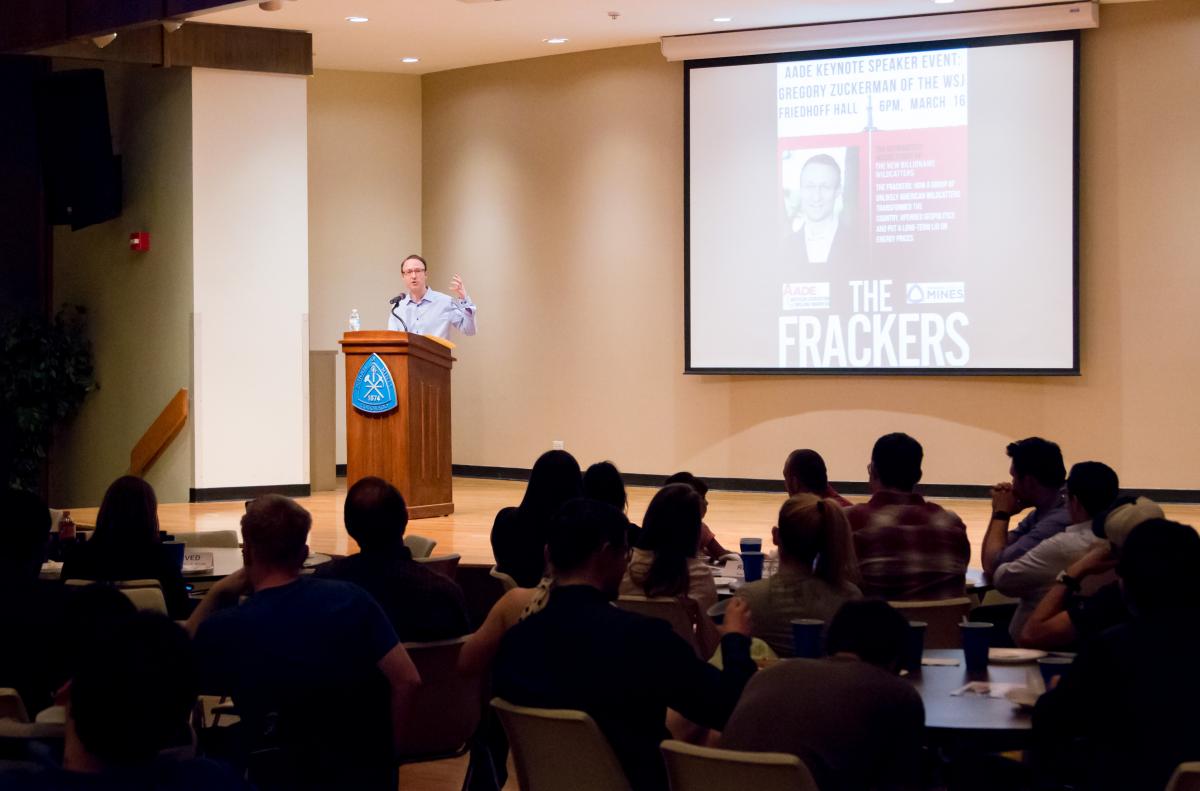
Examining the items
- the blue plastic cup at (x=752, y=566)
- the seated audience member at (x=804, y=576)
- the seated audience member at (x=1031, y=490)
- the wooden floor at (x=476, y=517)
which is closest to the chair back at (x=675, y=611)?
the seated audience member at (x=804, y=576)

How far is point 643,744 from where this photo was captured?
288 cm

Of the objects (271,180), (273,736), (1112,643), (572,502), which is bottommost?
(273,736)

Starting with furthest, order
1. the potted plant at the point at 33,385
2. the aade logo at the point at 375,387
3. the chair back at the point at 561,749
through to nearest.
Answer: the potted plant at the point at 33,385 → the aade logo at the point at 375,387 → the chair back at the point at 561,749

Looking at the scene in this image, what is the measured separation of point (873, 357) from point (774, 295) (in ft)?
3.04

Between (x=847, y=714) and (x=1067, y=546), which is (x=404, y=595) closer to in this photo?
(x=847, y=714)

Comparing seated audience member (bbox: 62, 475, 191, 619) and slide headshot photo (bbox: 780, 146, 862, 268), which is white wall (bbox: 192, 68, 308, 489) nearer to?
slide headshot photo (bbox: 780, 146, 862, 268)

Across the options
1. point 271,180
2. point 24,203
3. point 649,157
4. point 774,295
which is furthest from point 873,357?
point 24,203

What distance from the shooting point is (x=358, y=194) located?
13109 mm

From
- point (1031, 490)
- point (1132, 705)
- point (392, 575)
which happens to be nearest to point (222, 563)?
point (392, 575)

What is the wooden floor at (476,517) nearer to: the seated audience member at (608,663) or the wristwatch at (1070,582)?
the wristwatch at (1070,582)

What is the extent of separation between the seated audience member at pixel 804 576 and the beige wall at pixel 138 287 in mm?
8262

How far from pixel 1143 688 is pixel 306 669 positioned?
5.57 feet

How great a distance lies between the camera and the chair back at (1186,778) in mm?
2428

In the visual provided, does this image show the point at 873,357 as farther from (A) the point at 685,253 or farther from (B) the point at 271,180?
(B) the point at 271,180
